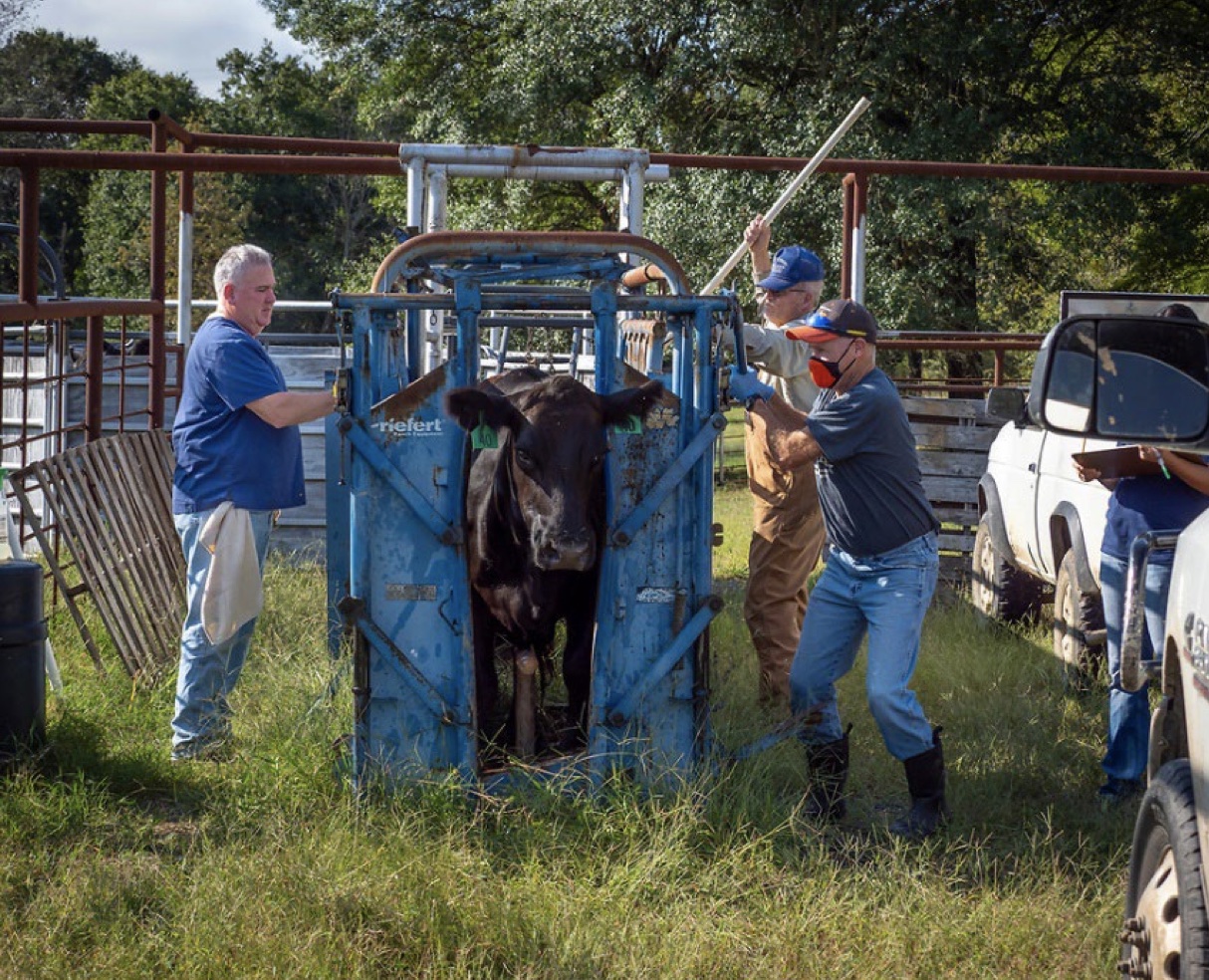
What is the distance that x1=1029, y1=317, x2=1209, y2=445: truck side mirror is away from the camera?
2.90 meters

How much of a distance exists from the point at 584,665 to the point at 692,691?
0.54m

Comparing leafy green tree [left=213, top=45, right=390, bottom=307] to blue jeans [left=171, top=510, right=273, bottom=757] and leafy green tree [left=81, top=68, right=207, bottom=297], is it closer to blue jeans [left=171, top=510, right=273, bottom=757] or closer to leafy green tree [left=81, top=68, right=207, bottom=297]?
leafy green tree [left=81, top=68, right=207, bottom=297]

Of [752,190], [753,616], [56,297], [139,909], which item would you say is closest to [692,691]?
[753,616]

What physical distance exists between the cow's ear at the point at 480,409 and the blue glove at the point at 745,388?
790mm

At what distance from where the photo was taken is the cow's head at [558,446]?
4660mm

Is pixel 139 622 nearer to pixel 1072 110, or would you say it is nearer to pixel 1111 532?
pixel 1111 532

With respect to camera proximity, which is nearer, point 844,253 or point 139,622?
point 139,622

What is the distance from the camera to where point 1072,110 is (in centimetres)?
1808

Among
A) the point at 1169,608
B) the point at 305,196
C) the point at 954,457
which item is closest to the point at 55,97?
the point at 305,196

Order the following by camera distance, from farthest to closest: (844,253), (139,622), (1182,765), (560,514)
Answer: (844,253), (139,622), (560,514), (1182,765)

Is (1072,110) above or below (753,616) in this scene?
above

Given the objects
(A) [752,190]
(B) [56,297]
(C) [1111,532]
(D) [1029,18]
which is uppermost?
(D) [1029,18]

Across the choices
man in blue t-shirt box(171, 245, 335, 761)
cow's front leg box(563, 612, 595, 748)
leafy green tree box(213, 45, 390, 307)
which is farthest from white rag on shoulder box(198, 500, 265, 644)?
leafy green tree box(213, 45, 390, 307)

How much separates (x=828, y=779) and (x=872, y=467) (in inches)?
46.2
